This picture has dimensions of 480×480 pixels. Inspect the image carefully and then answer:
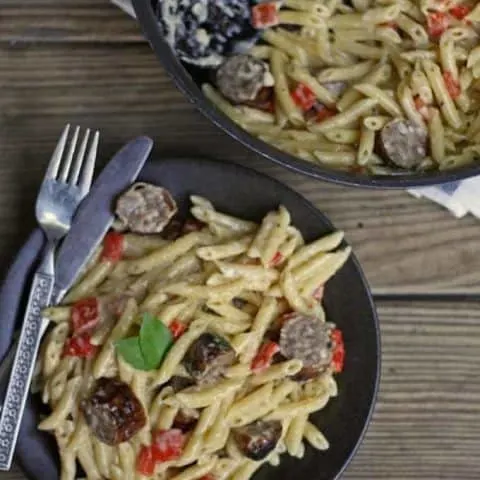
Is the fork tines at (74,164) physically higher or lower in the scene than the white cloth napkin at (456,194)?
higher

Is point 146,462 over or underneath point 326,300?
underneath

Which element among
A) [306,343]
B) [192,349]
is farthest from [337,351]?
[192,349]

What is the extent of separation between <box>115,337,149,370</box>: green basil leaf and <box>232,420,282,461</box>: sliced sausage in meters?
0.13

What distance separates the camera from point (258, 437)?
129 centimetres

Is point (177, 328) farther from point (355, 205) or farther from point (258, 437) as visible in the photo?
point (355, 205)

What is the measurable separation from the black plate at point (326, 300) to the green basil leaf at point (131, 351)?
13 centimetres

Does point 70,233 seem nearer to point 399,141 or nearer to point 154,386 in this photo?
point 154,386

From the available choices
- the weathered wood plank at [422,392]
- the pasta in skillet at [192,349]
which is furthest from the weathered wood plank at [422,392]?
the pasta in skillet at [192,349]

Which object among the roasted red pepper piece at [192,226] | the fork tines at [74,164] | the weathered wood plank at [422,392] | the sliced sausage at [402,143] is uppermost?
the sliced sausage at [402,143]

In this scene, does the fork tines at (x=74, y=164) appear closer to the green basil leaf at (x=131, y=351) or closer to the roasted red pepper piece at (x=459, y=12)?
the green basil leaf at (x=131, y=351)

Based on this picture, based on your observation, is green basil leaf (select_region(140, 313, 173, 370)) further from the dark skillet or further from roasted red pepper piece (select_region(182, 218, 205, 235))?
the dark skillet

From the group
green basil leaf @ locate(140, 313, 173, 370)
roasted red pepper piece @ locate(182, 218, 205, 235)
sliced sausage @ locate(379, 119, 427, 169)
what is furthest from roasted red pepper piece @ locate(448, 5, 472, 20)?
green basil leaf @ locate(140, 313, 173, 370)

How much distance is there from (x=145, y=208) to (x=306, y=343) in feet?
0.75

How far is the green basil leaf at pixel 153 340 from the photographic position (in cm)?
129
